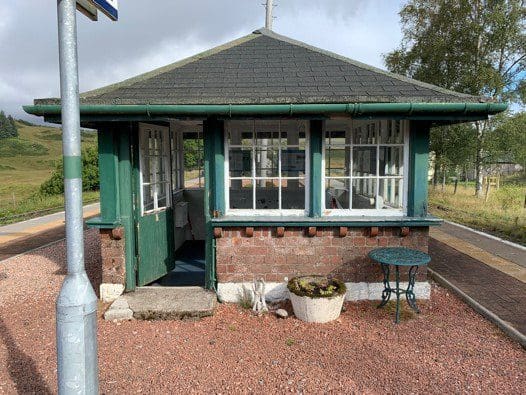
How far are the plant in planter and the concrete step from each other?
3.76 feet

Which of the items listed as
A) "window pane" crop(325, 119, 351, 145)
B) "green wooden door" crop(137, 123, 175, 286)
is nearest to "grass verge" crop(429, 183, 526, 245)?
"window pane" crop(325, 119, 351, 145)

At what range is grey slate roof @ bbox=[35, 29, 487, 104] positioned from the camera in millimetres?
4969

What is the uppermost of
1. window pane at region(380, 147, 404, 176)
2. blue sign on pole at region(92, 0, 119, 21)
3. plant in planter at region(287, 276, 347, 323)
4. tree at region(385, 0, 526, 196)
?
tree at region(385, 0, 526, 196)

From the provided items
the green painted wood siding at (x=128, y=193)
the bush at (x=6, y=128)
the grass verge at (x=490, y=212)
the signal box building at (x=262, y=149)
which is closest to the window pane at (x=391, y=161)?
→ the signal box building at (x=262, y=149)

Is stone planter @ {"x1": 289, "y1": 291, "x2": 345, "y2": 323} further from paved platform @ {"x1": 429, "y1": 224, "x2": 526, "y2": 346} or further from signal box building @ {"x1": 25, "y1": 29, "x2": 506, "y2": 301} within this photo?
paved platform @ {"x1": 429, "y1": 224, "x2": 526, "y2": 346}

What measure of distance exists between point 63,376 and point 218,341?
2145mm

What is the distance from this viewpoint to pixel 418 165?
209 inches

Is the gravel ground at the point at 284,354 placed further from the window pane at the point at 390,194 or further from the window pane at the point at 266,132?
the window pane at the point at 266,132

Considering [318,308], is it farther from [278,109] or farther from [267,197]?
[267,197]

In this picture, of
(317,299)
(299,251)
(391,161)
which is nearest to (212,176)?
(299,251)

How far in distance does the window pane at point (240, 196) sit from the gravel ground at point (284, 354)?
110 inches

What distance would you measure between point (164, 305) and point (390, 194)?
403cm

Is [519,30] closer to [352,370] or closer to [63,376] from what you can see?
[352,370]

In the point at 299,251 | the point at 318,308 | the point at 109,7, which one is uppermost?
the point at 109,7
